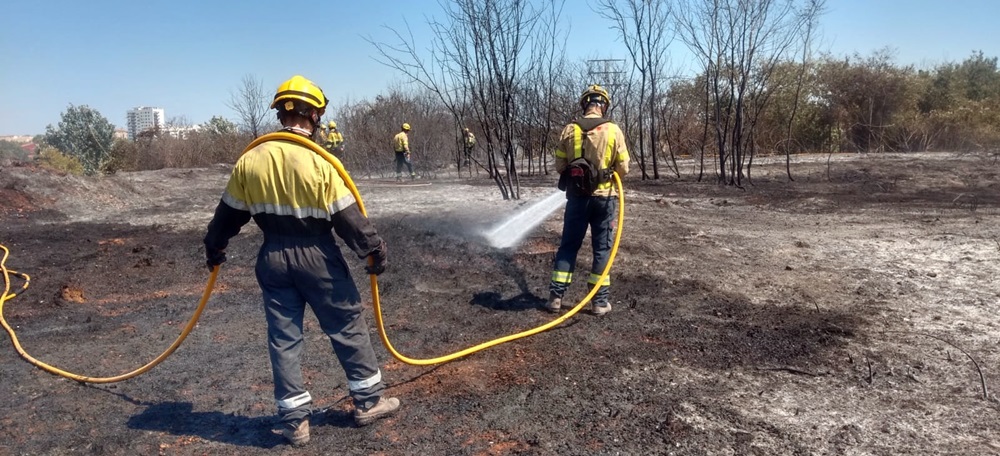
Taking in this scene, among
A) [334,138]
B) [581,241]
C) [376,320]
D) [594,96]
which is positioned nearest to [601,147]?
[594,96]

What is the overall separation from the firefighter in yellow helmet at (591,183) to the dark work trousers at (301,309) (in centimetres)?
222

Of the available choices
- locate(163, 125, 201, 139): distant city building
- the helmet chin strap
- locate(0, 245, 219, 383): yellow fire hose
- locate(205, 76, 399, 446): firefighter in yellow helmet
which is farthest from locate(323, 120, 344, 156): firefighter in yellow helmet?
locate(205, 76, 399, 446): firefighter in yellow helmet

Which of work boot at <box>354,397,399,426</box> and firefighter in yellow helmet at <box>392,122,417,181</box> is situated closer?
work boot at <box>354,397,399,426</box>

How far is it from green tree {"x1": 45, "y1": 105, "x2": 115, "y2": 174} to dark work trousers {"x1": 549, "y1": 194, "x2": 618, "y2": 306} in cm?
2421

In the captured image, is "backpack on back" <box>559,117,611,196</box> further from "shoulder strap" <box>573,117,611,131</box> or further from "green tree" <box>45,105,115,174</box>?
"green tree" <box>45,105,115,174</box>

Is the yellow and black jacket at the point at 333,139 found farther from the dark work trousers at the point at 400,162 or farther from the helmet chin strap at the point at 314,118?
the helmet chin strap at the point at 314,118

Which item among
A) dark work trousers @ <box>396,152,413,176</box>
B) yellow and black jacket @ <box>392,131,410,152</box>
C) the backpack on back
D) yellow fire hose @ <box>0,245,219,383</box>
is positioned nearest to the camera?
yellow fire hose @ <box>0,245,219,383</box>

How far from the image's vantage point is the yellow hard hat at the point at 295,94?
124 inches

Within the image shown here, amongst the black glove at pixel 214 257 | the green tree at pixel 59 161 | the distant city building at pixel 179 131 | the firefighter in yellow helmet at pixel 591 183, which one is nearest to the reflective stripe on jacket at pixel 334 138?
the green tree at pixel 59 161

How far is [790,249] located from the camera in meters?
7.05

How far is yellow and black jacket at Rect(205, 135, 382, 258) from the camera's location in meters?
3.01

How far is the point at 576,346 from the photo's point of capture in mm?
4398

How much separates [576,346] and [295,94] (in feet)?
7.98

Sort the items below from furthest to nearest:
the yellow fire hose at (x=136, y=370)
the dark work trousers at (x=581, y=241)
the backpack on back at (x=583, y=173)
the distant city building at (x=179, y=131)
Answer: the distant city building at (x=179, y=131) → the dark work trousers at (x=581, y=241) → the backpack on back at (x=583, y=173) → the yellow fire hose at (x=136, y=370)
